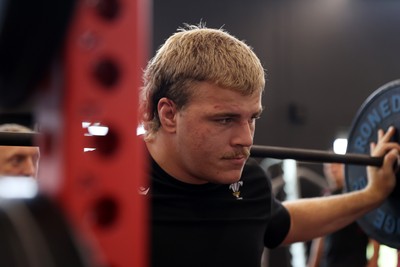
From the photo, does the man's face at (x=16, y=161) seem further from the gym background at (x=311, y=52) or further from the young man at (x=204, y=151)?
the gym background at (x=311, y=52)

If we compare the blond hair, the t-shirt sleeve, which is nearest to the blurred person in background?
the t-shirt sleeve

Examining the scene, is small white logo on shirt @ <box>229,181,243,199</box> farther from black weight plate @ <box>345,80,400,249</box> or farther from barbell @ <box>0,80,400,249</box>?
black weight plate @ <box>345,80,400,249</box>

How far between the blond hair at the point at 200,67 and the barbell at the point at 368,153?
1.12 ft

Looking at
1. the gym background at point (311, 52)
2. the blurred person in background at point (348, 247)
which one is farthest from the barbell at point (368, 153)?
the gym background at point (311, 52)

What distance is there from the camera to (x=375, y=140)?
2203 millimetres

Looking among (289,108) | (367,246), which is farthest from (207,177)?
(289,108)

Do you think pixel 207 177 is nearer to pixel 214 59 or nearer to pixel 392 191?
pixel 214 59

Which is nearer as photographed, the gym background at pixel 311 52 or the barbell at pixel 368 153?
the barbell at pixel 368 153

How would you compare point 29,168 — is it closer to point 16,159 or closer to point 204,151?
point 16,159

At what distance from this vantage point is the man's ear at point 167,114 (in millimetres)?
1622

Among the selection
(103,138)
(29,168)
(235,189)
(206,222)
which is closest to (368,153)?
(235,189)

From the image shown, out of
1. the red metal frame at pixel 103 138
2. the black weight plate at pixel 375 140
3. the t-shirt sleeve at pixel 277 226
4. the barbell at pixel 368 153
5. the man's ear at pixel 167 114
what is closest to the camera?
the red metal frame at pixel 103 138

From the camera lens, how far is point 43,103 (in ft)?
2.27

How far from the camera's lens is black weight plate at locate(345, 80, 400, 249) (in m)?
2.10
